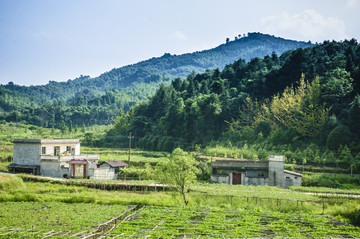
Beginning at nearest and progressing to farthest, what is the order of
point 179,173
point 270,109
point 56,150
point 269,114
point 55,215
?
point 55,215, point 179,173, point 56,150, point 269,114, point 270,109

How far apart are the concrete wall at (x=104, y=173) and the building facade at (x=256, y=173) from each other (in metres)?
12.6

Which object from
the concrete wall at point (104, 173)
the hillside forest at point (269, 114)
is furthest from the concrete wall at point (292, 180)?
the concrete wall at point (104, 173)

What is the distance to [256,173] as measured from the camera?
3975cm

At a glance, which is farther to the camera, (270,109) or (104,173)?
(270,109)

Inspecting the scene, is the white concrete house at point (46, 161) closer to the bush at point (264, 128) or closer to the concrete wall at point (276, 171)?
the concrete wall at point (276, 171)

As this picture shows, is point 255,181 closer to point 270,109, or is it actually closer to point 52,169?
point 270,109

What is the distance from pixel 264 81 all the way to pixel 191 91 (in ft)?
67.1

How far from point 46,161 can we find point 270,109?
119 ft

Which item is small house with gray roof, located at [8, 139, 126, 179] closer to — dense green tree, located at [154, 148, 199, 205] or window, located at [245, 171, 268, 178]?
dense green tree, located at [154, 148, 199, 205]

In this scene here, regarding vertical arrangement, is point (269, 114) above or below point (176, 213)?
above

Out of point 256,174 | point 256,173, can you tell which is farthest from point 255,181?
point 256,173

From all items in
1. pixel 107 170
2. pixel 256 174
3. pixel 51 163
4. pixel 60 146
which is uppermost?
pixel 60 146

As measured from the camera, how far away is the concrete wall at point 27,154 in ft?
145

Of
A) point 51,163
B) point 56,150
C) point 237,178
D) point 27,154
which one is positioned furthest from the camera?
point 56,150
